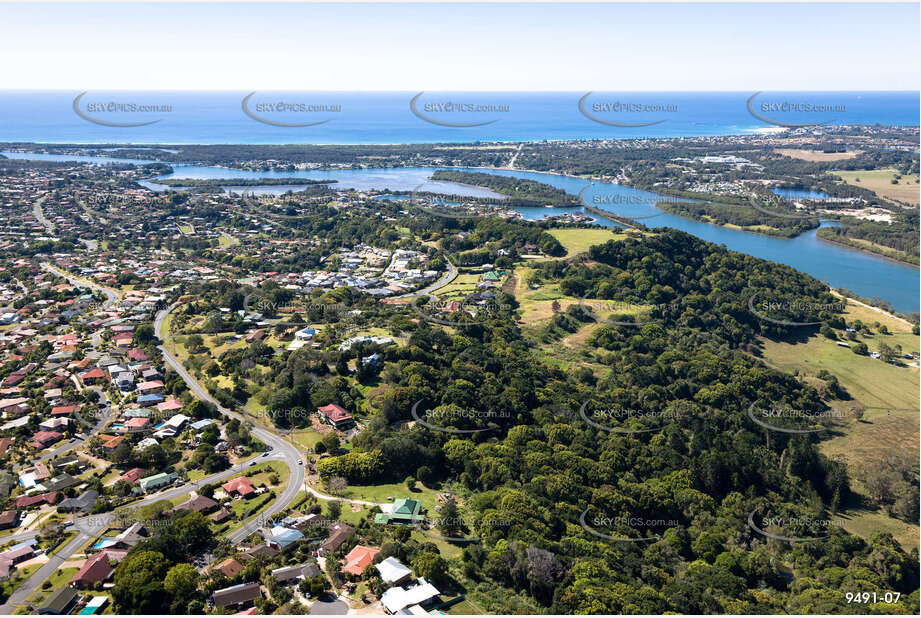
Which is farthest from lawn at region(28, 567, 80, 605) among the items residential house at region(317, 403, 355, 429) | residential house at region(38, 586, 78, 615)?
residential house at region(317, 403, 355, 429)

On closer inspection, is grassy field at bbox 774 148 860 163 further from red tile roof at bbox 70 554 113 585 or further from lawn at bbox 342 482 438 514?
red tile roof at bbox 70 554 113 585

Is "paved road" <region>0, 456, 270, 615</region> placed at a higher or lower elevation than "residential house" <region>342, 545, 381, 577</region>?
lower

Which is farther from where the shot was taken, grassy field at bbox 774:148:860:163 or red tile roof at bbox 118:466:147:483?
grassy field at bbox 774:148:860:163

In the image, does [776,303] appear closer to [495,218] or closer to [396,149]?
Result: [495,218]

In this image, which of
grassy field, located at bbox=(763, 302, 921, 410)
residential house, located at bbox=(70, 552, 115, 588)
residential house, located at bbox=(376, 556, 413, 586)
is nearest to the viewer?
residential house, located at bbox=(376, 556, 413, 586)

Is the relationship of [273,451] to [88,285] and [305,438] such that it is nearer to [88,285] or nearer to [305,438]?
[305,438]

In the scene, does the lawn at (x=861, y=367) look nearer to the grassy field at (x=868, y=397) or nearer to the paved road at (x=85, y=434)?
the grassy field at (x=868, y=397)

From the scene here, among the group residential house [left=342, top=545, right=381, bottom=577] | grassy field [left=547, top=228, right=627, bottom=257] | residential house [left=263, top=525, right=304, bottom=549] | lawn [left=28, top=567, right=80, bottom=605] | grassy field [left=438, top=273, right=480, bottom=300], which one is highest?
grassy field [left=547, top=228, right=627, bottom=257]

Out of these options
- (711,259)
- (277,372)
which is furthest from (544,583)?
→ (711,259)

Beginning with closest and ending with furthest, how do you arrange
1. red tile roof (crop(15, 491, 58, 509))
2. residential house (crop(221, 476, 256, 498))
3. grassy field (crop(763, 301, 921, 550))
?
red tile roof (crop(15, 491, 58, 509))
residential house (crop(221, 476, 256, 498))
grassy field (crop(763, 301, 921, 550))
